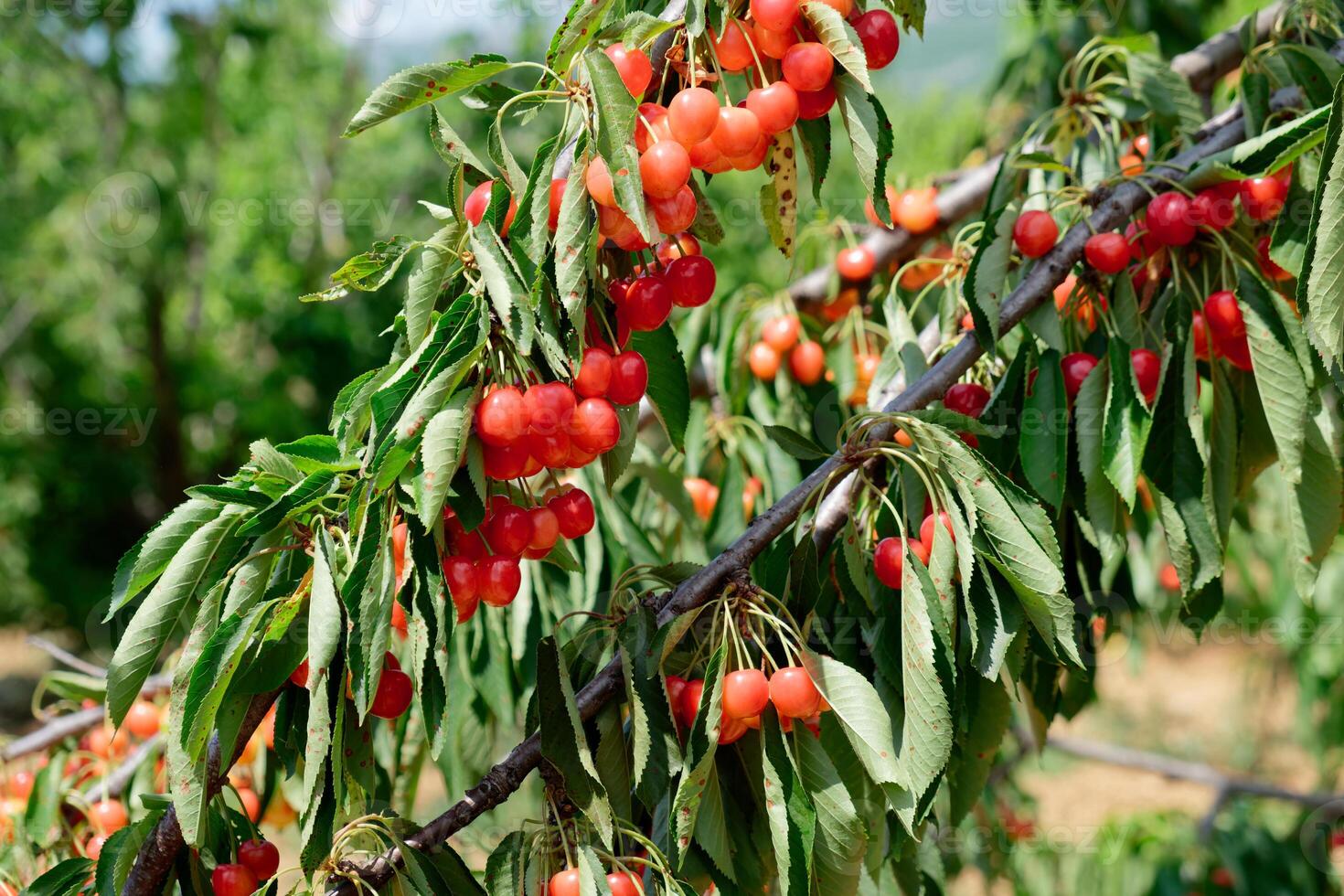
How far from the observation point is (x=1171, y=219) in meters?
1.41

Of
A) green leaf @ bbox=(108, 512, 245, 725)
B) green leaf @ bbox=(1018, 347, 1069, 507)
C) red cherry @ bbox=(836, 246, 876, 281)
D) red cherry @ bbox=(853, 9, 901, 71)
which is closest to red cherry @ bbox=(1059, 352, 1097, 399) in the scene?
green leaf @ bbox=(1018, 347, 1069, 507)

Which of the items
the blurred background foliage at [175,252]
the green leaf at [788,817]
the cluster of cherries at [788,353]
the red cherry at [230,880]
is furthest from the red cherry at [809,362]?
the blurred background foliage at [175,252]

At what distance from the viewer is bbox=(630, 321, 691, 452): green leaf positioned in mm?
1271

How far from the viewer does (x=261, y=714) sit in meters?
1.15

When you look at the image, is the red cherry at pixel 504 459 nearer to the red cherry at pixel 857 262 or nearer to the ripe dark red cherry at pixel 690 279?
the ripe dark red cherry at pixel 690 279

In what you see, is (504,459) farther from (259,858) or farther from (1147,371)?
(1147,371)

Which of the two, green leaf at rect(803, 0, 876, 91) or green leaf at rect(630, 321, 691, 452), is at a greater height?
green leaf at rect(803, 0, 876, 91)

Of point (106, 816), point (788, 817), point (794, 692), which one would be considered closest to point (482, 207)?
point (794, 692)

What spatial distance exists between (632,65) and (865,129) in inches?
9.2

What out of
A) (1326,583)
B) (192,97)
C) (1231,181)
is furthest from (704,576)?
(192,97)

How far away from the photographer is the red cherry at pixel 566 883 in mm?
1075

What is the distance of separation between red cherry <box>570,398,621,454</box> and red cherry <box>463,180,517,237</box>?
178 millimetres

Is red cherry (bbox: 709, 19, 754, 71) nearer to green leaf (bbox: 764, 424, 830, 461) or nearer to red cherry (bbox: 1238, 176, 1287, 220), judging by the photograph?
green leaf (bbox: 764, 424, 830, 461)

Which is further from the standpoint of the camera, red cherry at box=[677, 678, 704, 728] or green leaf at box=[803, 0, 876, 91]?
red cherry at box=[677, 678, 704, 728]
